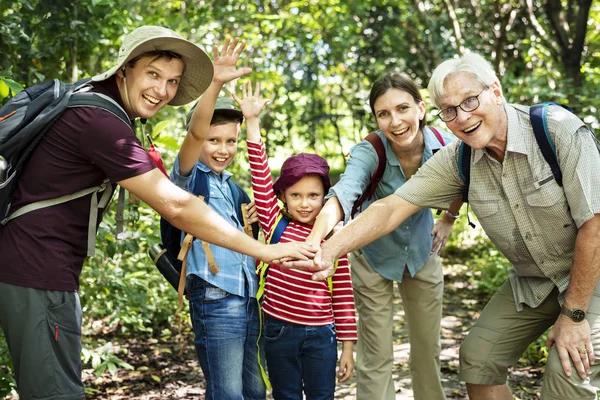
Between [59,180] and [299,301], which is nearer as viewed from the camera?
[59,180]

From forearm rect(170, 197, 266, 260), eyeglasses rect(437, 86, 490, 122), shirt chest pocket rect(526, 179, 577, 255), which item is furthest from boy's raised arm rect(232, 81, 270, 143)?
shirt chest pocket rect(526, 179, 577, 255)

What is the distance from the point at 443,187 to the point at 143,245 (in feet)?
11.9

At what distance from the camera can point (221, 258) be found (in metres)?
3.40

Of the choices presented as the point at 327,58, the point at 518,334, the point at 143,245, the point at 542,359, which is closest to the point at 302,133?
the point at 327,58

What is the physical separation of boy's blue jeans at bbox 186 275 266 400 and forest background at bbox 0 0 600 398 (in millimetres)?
871

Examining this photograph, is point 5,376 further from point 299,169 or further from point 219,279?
point 299,169

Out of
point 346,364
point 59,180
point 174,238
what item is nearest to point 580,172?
point 346,364

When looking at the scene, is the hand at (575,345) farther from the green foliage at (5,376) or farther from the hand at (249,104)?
the green foliage at (5,376)

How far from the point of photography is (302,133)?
12102mm

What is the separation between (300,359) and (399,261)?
977 mm

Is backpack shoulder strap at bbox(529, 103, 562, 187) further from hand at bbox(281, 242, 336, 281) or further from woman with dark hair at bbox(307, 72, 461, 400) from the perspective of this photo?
hand at bbox(281, 242, 336, 281)

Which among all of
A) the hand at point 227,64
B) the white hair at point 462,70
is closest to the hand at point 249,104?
the hand at point 227,64

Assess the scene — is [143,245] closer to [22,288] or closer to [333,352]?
[333,352]

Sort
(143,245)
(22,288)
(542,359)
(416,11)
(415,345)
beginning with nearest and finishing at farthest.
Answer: (22,288), (415,345), (542,359), (143,245), (416,11)
